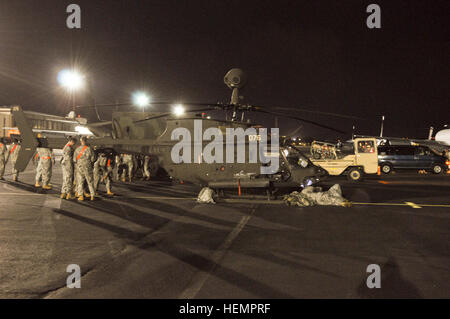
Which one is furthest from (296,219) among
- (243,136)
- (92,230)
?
(92,230)

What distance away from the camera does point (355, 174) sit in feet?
48.8

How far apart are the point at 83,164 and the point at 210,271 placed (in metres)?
6.59

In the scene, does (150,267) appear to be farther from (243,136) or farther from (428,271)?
(243,136)

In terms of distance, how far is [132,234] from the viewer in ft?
19.3

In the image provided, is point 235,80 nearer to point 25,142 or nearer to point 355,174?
point 25,142

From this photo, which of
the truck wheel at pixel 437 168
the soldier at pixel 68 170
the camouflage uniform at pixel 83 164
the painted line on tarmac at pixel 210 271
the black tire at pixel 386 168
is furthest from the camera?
the black tire at pixel 386 168

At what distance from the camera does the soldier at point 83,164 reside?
8.98 metres

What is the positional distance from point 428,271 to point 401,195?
7.44m

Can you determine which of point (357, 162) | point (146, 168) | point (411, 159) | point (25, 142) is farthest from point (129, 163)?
point (411, 159)

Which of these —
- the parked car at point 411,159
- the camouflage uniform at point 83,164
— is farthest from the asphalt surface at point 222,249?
the parked car at point 411,159

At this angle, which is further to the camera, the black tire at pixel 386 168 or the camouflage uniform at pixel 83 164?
the black tire at pixel 386 168

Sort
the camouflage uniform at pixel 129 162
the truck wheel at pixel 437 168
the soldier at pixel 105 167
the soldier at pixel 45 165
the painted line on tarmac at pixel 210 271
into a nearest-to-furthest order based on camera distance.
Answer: the painted line on tarmac at pixel 210 271 < the soldier at pixel 105 167 < the soldier at pixel 45 165 < the camouflage uniform at pixel 129 162 < the truck wheel at pixel 437 168

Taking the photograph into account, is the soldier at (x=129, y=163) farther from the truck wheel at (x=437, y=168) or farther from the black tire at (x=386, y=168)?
the truck wheel at (x=437, y=168)

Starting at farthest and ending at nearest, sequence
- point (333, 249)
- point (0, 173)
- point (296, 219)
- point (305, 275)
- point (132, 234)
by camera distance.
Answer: point (0, 173), point (296, 219), point (132, 234), point (333, 249), point (305, 275)
